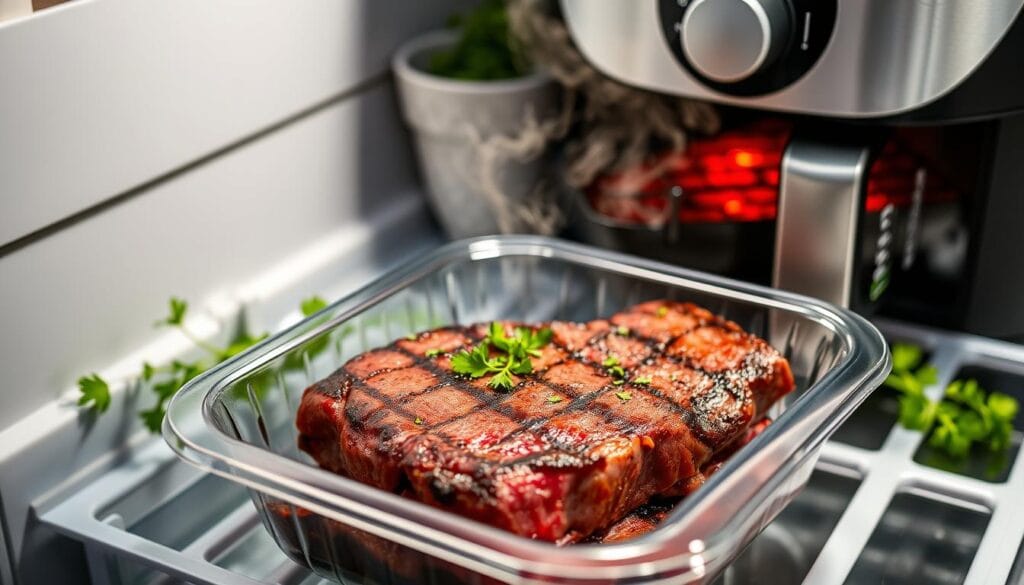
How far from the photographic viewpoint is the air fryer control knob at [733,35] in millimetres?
739

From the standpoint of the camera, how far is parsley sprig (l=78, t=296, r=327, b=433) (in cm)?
77

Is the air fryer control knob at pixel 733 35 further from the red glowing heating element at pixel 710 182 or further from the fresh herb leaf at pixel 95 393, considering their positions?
the fresh herb leaf at pixel 95 393

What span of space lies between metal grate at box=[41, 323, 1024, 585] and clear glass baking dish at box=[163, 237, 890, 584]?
0.07 m

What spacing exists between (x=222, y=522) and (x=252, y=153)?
31 centimetres

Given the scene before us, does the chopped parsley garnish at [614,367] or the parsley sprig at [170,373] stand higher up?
the chopped parsley garnish at [614,367]

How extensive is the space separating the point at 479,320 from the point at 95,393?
0.27m

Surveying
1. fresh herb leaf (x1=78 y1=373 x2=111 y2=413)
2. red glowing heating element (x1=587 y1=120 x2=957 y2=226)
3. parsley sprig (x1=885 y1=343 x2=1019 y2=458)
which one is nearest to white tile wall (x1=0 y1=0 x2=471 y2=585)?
fresh herb leaf (x1=78 y1=373 x2=111 y2=413)

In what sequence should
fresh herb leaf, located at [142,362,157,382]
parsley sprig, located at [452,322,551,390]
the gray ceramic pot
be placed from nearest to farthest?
parsley sprig, located at [452,322,551,390], fresh herb leaf, located at [142,362,157,382], the gray ceramic pot

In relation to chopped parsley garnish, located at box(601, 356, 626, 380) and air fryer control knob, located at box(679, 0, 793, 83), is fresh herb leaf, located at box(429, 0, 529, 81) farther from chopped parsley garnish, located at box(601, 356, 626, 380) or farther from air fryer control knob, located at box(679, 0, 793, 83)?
chopped parsley garnish, located at box(601, 356, 626, 380)

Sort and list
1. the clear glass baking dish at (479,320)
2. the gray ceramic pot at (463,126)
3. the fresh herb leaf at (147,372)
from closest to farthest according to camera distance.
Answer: the clear glass baking dish at (479,320) → the fresh herb leaf at (147,372) → the gray ceramic pot at (463,126)

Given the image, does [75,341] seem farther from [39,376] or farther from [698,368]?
[698,368]

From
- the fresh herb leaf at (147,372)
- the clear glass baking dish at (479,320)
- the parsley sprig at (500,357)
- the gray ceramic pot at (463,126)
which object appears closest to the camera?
the clear glass baking dish at (479,320)

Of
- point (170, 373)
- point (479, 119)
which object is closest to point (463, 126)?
point (479, 119)

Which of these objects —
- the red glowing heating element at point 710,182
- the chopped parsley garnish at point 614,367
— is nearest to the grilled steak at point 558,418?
the chopped parsley garnish at point 614,367
